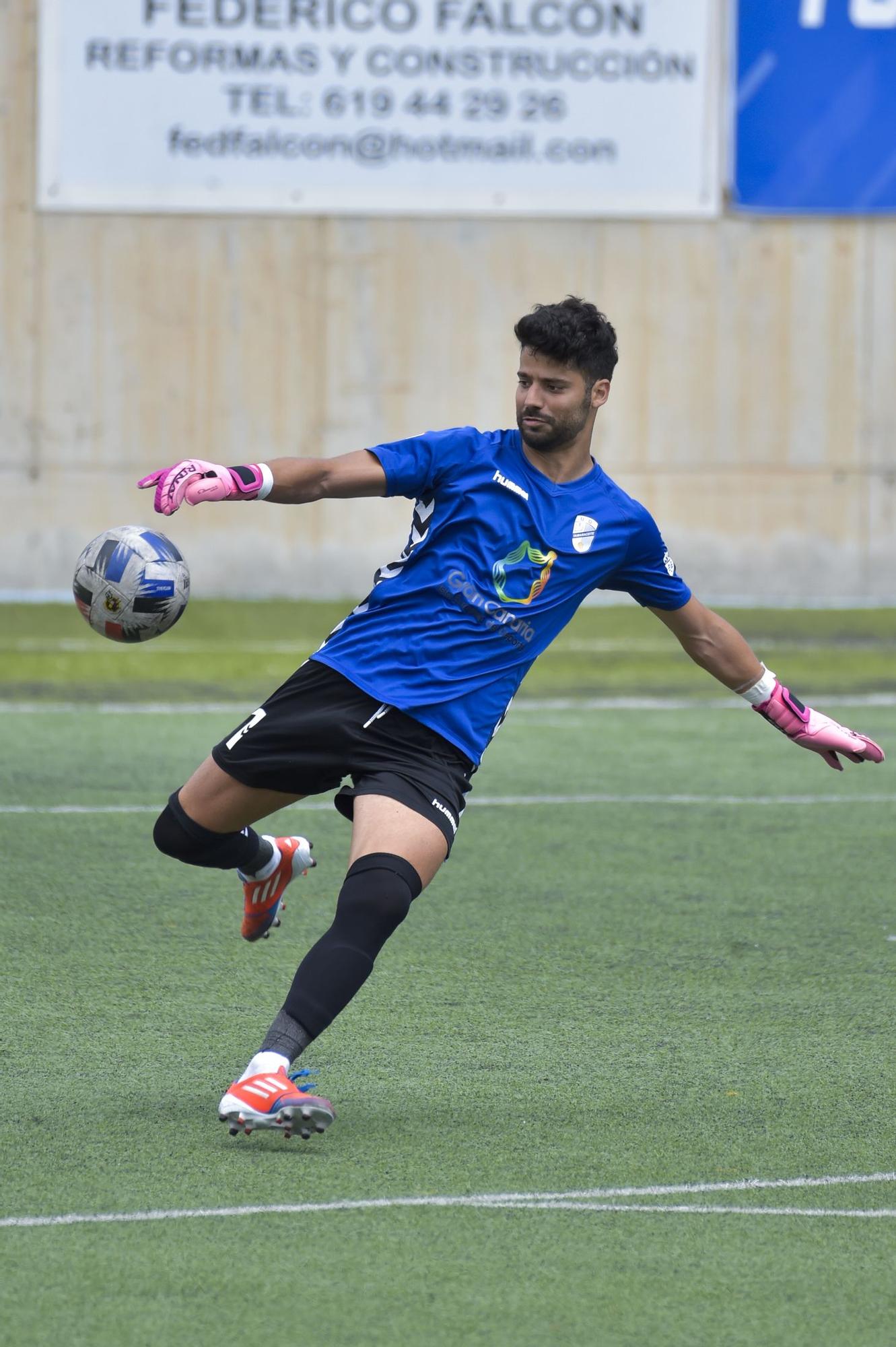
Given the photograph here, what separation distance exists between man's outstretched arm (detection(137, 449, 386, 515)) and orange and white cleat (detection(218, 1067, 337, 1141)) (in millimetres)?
1368

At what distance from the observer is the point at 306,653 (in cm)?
1511

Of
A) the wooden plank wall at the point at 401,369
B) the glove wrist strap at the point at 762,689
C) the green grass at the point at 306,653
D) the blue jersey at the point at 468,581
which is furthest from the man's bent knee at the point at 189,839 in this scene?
the wooden plank wall at the point at 401,369

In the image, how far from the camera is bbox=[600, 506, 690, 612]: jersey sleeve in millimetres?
5258

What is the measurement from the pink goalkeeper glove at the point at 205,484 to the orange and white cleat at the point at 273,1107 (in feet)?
4.49

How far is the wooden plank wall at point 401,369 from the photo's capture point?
57.1 ft

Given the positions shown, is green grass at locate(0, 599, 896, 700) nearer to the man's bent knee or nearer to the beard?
the man's bent knee

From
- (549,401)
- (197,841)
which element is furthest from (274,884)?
(549,401)

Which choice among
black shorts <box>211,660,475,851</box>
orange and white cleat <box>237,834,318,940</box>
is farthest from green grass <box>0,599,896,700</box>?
black shorts <box>211,660,475,851</box>

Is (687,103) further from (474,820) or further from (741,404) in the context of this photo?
(474,820)

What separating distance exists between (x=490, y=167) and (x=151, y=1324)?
1487 centimetres

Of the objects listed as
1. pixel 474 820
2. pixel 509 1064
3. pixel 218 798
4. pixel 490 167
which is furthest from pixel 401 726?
pixel 490 167

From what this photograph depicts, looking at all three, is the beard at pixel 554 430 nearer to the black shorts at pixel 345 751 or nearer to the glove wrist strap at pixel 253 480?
the glove wrist strap at pixel 253 480

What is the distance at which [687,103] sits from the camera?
1712cm

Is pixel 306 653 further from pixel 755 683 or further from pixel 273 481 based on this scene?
pixel 273 481
